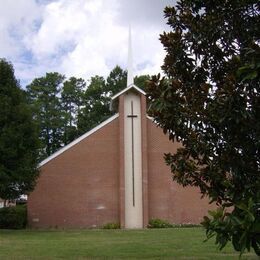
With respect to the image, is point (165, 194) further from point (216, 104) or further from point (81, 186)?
point (216, 104)

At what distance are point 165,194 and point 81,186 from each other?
5.98m

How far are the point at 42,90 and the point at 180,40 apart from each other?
76.2m

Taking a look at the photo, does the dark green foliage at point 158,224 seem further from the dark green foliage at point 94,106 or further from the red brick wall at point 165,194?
the dark green foliage at point 94,106

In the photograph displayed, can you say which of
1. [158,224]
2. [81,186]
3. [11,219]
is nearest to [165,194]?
[158,224]

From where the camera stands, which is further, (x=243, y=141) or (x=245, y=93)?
(x=243, y=141)

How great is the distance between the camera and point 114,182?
37531mm

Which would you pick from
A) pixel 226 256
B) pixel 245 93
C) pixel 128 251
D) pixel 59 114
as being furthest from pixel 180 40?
pixel 59 114

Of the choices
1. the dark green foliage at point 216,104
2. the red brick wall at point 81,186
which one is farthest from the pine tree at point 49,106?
the dark green foliage at point 216,104

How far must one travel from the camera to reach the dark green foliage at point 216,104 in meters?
5.52

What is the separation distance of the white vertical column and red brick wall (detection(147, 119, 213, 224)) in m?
0.91

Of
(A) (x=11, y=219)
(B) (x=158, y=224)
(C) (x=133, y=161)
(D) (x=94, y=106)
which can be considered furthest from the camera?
(D) (x=94, y=106)

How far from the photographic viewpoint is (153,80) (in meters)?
6.47

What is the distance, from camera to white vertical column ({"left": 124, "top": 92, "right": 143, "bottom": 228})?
36.6m

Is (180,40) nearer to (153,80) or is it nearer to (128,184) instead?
(153,80)
